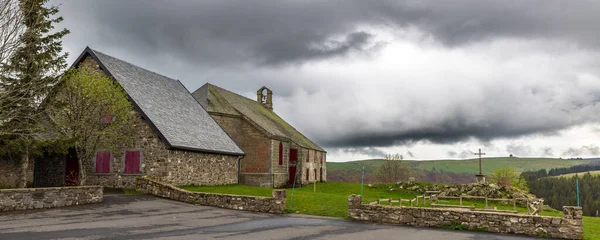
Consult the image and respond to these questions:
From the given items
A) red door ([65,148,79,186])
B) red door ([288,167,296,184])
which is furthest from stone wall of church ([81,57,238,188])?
red door ([288,167,296,184])

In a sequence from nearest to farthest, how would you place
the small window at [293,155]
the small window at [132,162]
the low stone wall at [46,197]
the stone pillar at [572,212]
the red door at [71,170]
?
the stone pillar at [572,212] → the low stone wall at [46,197] → the small window at [132,162] → the red door at [71,170] → the small window at [293,155]

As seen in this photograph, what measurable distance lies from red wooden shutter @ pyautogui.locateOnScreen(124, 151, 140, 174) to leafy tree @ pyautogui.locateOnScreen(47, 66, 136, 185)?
1580mm

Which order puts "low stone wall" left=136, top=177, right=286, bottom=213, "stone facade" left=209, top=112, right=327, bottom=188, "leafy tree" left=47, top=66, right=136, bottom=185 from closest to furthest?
1. "low stone wall" left=136, top=177, right=286, bottom=213
2. "leafy tree" left=47, top=66, right=136, bottom=185
3. "stone facade" left=209, top=112, right=327, bottom=188

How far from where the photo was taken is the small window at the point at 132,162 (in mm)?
27875

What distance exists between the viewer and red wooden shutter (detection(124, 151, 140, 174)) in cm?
2788

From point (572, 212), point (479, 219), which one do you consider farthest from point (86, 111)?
point (572, 212)

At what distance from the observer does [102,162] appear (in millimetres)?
28922

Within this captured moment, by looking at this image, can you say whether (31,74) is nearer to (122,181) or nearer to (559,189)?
(122,181)

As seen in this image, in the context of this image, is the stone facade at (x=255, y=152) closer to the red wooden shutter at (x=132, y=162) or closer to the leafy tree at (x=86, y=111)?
the red wooden shutter at (x=132, y=162)

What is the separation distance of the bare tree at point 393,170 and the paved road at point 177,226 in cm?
5781

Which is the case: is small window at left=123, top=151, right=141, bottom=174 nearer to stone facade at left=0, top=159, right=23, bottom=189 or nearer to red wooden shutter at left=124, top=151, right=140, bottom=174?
red wooden shutter at left=124, top=151, right=140, bottom=174

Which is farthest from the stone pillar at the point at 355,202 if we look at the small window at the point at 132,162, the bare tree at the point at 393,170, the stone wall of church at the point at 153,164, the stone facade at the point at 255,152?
the bare tree at the point at 393,170

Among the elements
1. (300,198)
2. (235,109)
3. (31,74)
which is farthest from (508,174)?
(31,74)

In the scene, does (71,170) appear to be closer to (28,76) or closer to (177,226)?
(28,76)
